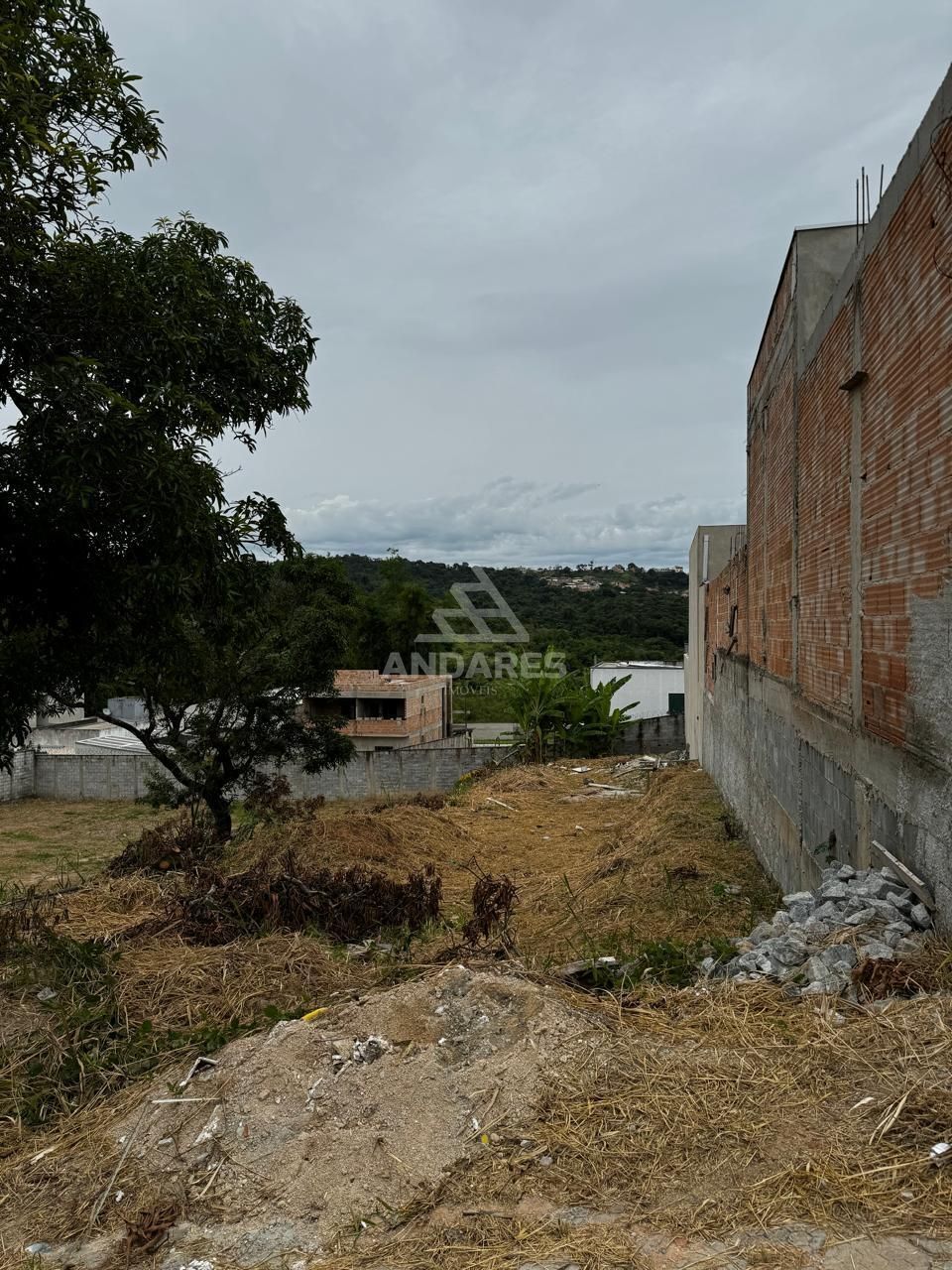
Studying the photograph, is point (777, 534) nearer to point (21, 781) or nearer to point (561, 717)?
point (561, 717)

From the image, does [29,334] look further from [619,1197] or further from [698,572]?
[698,572]

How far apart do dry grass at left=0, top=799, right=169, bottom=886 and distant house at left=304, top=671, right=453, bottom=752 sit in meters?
7.36

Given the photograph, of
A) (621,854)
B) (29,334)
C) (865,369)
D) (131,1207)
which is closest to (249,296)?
(29,334)

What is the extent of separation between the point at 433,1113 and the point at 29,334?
462 centimetres

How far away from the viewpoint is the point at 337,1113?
117 inches

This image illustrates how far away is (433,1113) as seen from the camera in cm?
292

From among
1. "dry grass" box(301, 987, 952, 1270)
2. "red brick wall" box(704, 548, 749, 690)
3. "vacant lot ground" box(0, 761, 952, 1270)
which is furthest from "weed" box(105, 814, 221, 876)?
"dry grass" box(301, 987, 952, 1270)

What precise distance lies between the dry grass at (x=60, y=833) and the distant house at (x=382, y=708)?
736cm

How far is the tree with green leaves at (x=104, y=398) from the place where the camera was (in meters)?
4.57

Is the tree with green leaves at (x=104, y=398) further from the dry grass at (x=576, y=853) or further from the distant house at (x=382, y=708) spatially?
the distant house at (x=382, y=708)

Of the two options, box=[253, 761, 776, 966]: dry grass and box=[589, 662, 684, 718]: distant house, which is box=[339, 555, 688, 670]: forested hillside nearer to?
box=[589, 662, 684, 718]: distant house

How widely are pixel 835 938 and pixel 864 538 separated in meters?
2.12

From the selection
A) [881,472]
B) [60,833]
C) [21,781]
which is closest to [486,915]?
[881,472]

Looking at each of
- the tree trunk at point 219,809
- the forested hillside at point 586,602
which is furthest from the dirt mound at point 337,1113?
the forested hillside at point 586,602
